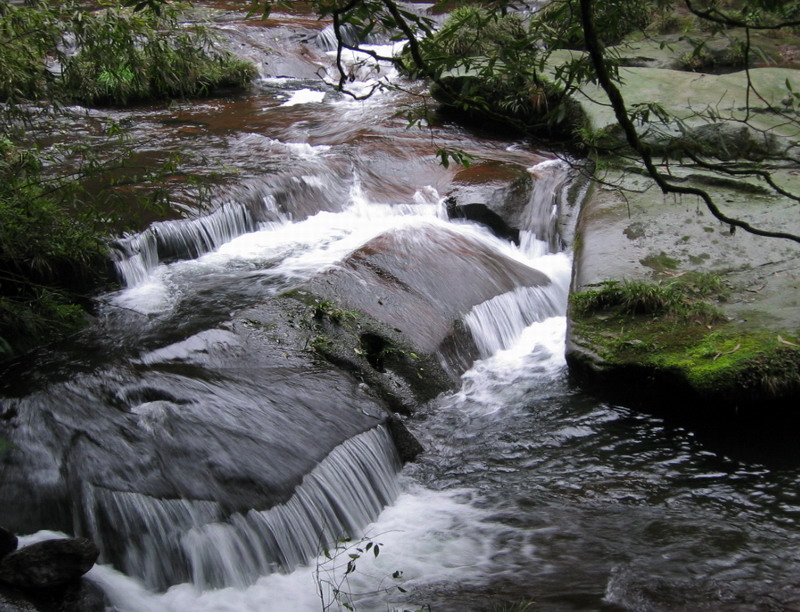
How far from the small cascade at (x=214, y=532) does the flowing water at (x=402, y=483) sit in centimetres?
1

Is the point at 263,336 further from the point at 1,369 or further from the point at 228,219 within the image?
the point at 228,219

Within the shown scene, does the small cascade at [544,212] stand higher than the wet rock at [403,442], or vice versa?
the small cascade at [544,212]

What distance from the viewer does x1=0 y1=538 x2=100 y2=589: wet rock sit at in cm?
386

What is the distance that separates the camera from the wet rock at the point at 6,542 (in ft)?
13.1

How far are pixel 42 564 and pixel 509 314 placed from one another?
16.4ft

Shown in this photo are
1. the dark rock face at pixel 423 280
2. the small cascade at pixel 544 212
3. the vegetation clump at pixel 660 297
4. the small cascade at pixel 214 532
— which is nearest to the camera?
the small cascade at pixel 214 532

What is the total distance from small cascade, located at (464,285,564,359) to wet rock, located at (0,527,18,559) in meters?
4.35

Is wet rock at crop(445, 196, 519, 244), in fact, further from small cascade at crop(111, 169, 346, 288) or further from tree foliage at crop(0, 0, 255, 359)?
tree foliage at crop(0, 0, 255, 359)

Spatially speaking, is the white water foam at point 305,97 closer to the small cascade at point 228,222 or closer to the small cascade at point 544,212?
the small cascade at point 228,222

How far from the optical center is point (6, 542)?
4.00 metres

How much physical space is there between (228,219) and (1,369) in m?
3.39

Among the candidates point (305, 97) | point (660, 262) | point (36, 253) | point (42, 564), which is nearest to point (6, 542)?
point (42, 564)

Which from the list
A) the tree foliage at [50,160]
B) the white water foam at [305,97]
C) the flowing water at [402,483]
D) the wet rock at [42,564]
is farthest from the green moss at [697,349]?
the white water foam at [305,97]

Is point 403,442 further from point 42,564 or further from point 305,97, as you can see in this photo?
point 305,97
